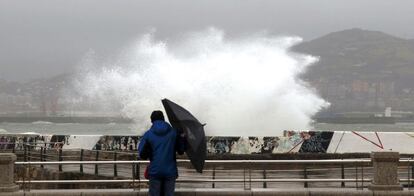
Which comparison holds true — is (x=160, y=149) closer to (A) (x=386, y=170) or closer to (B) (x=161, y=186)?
(B) (x=161, y=186)

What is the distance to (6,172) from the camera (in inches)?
398

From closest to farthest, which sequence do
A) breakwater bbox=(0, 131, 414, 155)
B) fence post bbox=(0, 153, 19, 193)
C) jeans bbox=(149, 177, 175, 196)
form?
jeans bbox=(149, 177, 175, 196) → fence post bbox=(0, 153, 19, 193) → breakwater bbox=(0, 131, 414, 155)

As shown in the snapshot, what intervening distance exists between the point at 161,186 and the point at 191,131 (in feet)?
3.10

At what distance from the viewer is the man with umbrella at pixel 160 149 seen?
8.64m

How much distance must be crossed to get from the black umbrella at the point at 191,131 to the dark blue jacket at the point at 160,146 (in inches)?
6.4

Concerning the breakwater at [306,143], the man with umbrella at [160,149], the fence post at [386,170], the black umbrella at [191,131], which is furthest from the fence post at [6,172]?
the breakwater at [306,143]

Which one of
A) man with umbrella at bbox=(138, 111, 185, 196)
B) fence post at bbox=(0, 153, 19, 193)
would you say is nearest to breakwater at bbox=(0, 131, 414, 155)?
fence post at bbox=(0, 153, 19, 193)

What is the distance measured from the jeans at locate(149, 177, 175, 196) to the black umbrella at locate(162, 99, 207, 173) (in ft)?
1.52

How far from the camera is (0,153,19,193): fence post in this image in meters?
10.1

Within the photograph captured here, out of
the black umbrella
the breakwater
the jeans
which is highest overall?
the black umbrella

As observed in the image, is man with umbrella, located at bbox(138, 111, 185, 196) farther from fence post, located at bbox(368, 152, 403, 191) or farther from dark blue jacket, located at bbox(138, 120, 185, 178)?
fence post, located at bbox(368, 152, 403, 191)

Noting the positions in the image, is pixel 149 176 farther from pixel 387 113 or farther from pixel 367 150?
pixel 387 113

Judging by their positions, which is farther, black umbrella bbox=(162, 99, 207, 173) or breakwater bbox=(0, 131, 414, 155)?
breakwater bbox=(0, 131, 414, 155)

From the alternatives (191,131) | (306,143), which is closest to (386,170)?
(191,131)
